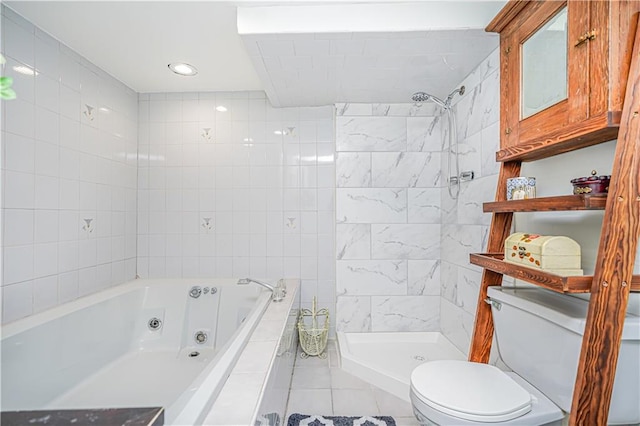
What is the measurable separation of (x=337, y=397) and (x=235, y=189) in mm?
1724

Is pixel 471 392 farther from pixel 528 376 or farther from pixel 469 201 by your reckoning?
pixel 469 201

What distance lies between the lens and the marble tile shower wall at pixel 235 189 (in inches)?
108

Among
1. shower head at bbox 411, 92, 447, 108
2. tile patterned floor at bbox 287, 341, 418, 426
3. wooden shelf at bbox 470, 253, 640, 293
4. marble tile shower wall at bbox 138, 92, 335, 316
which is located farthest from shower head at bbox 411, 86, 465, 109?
tile patterned floor at bbox 287, 341, 418, 426

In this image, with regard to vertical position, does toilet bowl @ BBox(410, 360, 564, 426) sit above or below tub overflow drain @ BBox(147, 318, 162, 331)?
above

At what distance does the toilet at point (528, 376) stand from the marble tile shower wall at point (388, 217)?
1216 mm

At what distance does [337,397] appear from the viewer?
6.40 ft

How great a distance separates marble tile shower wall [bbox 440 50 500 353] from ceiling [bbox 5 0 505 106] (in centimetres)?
18

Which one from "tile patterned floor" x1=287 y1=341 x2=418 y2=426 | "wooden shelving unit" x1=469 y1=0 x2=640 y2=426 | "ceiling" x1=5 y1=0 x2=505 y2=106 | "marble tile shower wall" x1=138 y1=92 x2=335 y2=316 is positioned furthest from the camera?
"marble tile shower wall" x1=138 y1=92 x2=335 y2=316

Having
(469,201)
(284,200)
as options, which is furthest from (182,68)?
(469,201)

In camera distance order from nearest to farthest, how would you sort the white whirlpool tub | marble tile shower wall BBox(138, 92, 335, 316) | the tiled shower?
the white whirlpool tub
the tiled shower
marble tile shower wall BBox(138, 92, 335, 316)

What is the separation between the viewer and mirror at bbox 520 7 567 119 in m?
1.18

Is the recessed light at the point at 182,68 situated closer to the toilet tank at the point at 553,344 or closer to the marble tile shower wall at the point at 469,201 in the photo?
the marble tile shower wall at the point at 469,201

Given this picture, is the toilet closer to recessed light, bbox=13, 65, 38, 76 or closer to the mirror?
the mirror

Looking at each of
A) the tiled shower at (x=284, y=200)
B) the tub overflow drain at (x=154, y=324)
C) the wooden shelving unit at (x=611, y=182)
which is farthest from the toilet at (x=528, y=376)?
the tub overflow drain at (x=154, y=324)
